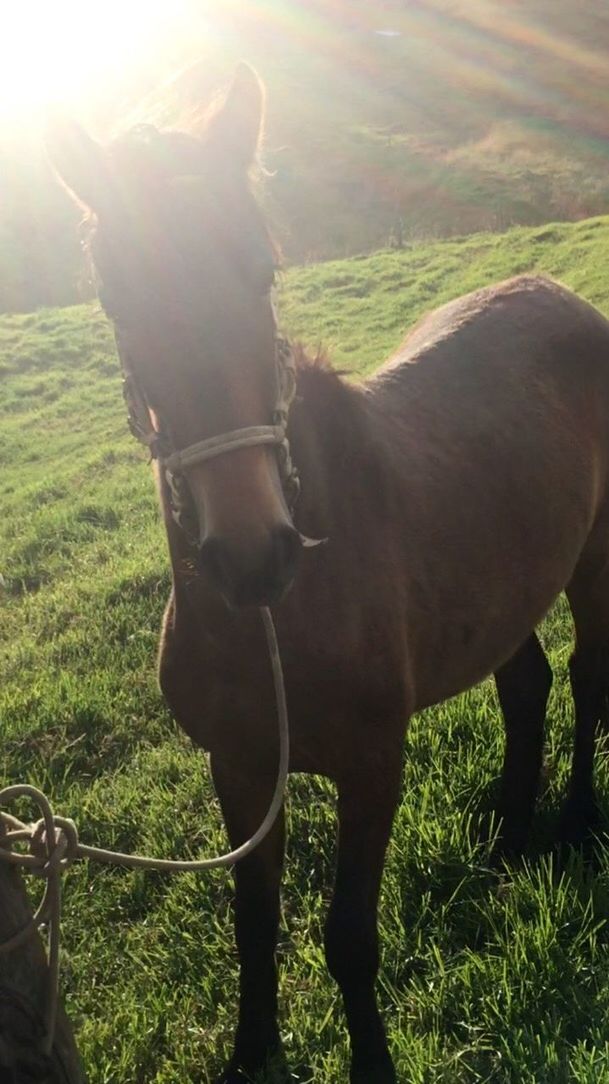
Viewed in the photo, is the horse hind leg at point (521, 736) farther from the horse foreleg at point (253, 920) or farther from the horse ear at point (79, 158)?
the horse ear at point (79, 158)

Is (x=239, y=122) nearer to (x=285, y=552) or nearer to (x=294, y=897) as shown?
(x=285, y=552)

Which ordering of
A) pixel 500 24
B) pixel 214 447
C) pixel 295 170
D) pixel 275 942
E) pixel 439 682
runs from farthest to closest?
pixel 500 24 < pixel 295 170 < pixel 439 682 < pixel 275 942 < pixel 214 447

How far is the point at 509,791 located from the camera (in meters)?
3.21

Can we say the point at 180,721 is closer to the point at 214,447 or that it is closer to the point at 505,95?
the point at 214,447

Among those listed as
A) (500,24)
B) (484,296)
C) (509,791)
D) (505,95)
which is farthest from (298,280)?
(500,24)

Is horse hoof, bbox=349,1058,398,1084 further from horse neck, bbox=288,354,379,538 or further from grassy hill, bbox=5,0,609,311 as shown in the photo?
grassy hill, bbox=5,0,609,311


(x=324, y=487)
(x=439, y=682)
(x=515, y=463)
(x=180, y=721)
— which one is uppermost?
(x=324, y=487)

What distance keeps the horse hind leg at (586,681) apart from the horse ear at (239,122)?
7.18ft

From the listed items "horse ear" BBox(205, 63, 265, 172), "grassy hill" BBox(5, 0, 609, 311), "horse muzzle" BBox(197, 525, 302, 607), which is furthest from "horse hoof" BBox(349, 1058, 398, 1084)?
"horse ear" BBox(205, 63, 265, 172)

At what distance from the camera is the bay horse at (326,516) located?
1.83 meters

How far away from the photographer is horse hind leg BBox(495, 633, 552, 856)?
10.3 feet

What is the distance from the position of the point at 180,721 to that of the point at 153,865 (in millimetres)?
601

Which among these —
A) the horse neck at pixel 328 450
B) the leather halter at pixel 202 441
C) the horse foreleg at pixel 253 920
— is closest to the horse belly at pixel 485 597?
the horse neck at pixel 328 450

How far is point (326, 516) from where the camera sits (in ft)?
7.36
